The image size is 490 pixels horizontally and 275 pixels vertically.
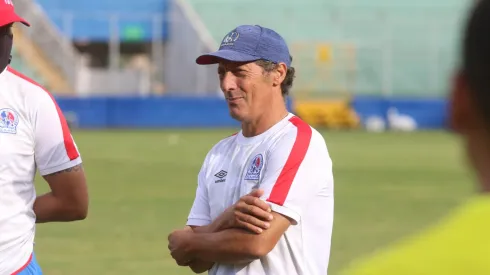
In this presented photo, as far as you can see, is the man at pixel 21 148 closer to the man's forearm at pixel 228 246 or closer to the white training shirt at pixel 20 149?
the white training shirt at pixel 20 149

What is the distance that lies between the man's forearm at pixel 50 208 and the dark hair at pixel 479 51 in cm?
296

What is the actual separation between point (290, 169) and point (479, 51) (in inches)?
96.5

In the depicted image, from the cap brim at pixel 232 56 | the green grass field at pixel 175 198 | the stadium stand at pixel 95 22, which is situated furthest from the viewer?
the stadium stand at pixel 95 22

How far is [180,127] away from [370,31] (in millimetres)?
12599

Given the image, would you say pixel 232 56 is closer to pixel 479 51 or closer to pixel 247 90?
pixel 247 90

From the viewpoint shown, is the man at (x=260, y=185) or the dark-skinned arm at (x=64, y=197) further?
the dark-skinned arm at (x=64, y=197)

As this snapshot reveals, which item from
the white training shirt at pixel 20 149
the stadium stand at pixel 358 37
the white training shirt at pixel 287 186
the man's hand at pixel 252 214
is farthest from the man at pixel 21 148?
the stadium stand at pixel 358 37

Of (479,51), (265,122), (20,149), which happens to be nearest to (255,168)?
(265,122)

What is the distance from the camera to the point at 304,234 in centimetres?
394

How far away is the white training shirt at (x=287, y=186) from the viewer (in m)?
3.90

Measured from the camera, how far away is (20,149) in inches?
155

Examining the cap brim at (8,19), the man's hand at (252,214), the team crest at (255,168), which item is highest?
the cap brim at (8,19)

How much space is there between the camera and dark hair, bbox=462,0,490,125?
1.50 m

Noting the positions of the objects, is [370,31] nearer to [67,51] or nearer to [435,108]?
[435,108]
